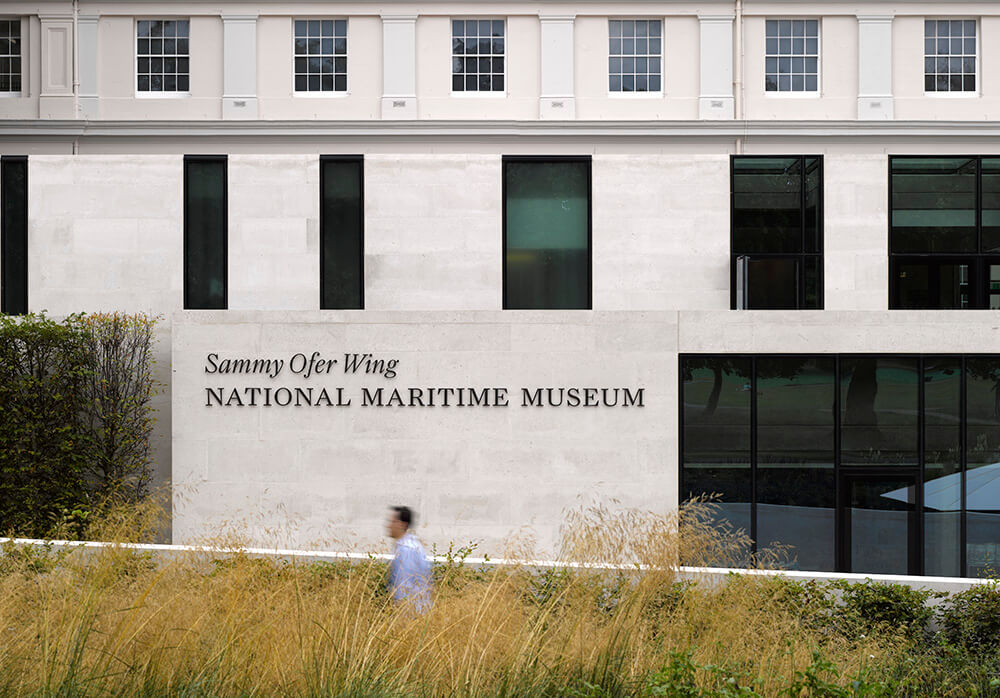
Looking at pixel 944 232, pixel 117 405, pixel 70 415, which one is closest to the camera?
pixel 70 415

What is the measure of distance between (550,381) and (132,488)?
6423 mm

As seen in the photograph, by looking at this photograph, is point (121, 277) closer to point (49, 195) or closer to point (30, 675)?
point (49, 195)

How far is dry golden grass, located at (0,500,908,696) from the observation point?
5.47m

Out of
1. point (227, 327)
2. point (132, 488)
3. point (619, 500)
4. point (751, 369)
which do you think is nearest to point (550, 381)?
point (619, 500)

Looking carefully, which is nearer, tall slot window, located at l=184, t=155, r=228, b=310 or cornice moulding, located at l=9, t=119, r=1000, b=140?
tall slot window, located at l=184, t=155, r=228, b=310

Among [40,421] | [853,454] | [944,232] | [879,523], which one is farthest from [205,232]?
[944,232]

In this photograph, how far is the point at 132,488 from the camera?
1348cm

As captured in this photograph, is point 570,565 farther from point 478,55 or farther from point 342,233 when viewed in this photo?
point 478,55

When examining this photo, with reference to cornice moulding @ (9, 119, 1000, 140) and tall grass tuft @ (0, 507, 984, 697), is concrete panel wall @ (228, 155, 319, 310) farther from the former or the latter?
cornice moulding @ (9, 119, 1000, 140)

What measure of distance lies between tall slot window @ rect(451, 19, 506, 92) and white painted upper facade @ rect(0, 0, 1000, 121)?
182 millimetres

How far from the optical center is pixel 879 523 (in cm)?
1316

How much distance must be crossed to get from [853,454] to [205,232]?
1071cm

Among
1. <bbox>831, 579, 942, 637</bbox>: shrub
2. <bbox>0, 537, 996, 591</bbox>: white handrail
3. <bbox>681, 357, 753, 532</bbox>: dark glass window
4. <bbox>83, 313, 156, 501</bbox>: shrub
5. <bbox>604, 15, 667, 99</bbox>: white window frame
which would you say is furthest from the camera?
<bbox>604, 15, 667, 99</bbox>: white window frame

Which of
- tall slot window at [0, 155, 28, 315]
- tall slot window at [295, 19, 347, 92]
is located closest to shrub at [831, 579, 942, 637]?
tall slot window at [0, 155, 28, 315]
